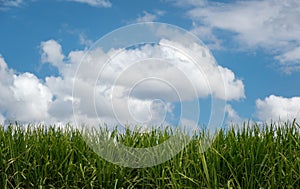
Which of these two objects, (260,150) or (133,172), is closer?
(260,150)

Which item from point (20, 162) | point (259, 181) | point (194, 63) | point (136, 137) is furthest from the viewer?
point (136, 137)

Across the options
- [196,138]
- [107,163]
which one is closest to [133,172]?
[107,163]

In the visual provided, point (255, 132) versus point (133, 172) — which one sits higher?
point (255, 132)

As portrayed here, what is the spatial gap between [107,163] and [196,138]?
43.1 inches

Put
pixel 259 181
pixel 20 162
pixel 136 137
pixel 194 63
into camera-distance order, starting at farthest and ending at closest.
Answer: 1. pixel 136 137
2. pixel 20 162
3. pixel 194 63
4. pixel 259 181

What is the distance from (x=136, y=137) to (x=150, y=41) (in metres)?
1.35

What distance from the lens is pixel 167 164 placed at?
5.48 m

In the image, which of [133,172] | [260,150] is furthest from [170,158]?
[260,150]

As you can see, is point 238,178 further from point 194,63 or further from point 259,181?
point 194,63

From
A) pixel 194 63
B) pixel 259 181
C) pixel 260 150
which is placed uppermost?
pixel 194 63

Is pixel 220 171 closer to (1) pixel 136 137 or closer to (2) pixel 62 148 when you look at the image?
(1) pixel 136 137

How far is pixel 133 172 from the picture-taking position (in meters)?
5.63

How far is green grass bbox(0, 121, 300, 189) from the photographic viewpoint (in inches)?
202

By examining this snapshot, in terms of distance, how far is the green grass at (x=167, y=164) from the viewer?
5129 millimetres
